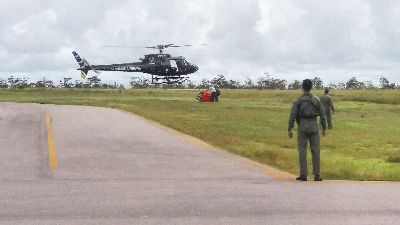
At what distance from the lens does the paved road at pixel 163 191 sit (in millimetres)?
8883

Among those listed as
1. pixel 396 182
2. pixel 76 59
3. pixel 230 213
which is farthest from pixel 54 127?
pixel 76 59

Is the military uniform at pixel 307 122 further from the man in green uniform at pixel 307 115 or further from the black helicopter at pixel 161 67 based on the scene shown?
the black helicopter at pixel 161 67

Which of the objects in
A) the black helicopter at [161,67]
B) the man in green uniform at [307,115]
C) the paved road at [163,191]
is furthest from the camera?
the black helicopter at [161,67]

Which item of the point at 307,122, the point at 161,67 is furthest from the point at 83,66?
the point at 307,122

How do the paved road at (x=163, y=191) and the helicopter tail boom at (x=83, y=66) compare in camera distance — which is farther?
the helicopter tail boom at (x=83, y=66)

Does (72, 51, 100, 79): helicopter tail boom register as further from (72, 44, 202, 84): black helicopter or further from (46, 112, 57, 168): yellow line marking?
(46, 112, 57, 168): yellow line marking

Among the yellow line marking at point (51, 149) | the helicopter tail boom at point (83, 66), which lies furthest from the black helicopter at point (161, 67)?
the yellow line marking at point (51, 149)

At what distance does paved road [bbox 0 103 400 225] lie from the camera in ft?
29.1

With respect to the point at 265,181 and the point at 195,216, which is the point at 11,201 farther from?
the point at 265,181

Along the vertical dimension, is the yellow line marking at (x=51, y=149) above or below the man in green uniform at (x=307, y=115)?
below

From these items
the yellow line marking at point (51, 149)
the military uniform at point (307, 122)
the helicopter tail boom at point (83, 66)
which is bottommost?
the yellow line marking at point (51, 149)

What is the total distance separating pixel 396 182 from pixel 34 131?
1432cm

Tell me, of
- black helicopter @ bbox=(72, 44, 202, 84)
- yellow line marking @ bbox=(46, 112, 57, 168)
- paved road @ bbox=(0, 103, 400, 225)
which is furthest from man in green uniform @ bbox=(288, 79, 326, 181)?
black helicopter @ bbox=(72, 44, 202, 84)

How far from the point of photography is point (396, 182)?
13586 millimetres
